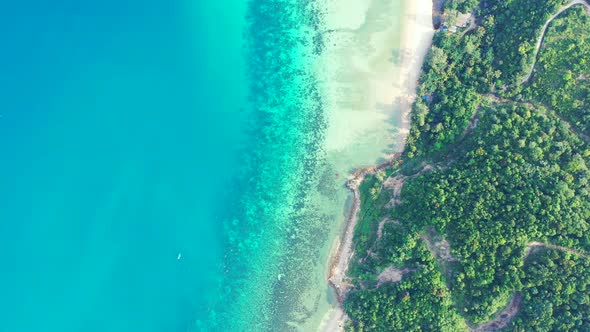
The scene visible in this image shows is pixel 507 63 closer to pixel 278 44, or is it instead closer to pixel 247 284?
pixel 278 44

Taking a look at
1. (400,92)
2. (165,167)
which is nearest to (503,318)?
(400,92)

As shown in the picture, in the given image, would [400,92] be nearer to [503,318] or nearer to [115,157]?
[503,318]

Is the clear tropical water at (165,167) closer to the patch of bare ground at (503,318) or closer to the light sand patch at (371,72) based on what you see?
the light sand patch at (371,72)

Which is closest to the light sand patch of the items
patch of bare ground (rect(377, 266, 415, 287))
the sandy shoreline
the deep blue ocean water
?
the sandy shoreline

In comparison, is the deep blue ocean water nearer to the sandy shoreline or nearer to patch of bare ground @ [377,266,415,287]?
the sandy shoreline

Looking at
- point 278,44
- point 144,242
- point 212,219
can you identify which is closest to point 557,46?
point 278,44
